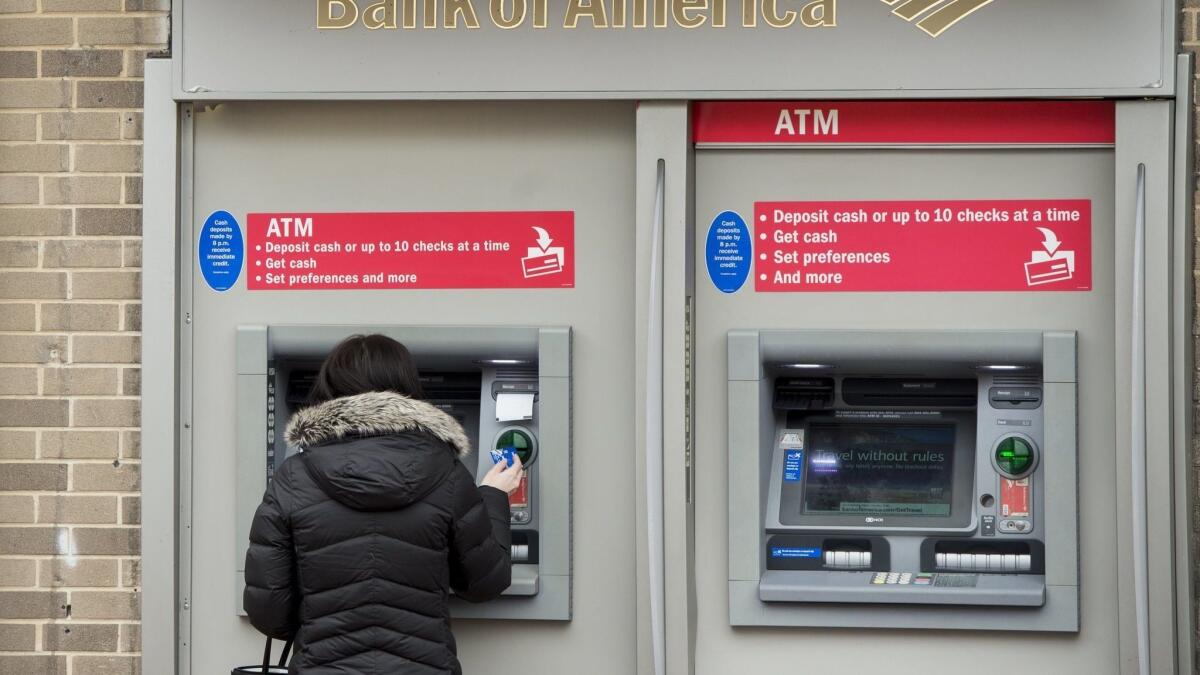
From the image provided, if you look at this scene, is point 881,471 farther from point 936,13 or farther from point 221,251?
point 221,251

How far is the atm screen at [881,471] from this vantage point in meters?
3.82

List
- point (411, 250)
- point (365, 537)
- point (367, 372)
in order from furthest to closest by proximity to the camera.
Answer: point (411, 250) → point (367, 372) → point (365, 537)

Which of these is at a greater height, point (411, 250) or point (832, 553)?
point (411, 250)

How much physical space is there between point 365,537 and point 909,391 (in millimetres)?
1612

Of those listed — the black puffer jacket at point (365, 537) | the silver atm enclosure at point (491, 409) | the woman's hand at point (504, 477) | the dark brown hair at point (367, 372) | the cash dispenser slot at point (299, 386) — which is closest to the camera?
the black puffer jacket at point (365, 537)

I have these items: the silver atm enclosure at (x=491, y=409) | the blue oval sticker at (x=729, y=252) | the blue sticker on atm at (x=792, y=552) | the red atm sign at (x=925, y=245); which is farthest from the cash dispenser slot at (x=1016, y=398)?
the silver atm enclosure at (x=491, y=409)

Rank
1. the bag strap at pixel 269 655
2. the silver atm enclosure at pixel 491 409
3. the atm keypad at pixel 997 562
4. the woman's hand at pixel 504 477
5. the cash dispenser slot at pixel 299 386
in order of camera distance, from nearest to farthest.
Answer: the bag strap at pixel 269 655 → the woman's hand at pixel 504 477 → the atm keypad at pixel 997 562 → the silver atm enclosure at pixel 491 409 → the cash dispenser slot at pixel 299 386

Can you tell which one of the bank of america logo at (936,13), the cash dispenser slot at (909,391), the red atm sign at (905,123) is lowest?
the cash dispenser slot at (909,391)

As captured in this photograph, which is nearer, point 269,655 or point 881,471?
point 269,655

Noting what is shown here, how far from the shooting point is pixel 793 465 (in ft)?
12.7

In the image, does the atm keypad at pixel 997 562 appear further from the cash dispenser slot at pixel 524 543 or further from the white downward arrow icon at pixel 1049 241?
the cash dispenser slot at pixel 524 543

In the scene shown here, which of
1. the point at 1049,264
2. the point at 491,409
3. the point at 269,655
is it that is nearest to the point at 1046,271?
the point at 1049,264

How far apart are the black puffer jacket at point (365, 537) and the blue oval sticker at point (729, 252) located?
1.02 meters

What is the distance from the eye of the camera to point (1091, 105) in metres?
3.80
